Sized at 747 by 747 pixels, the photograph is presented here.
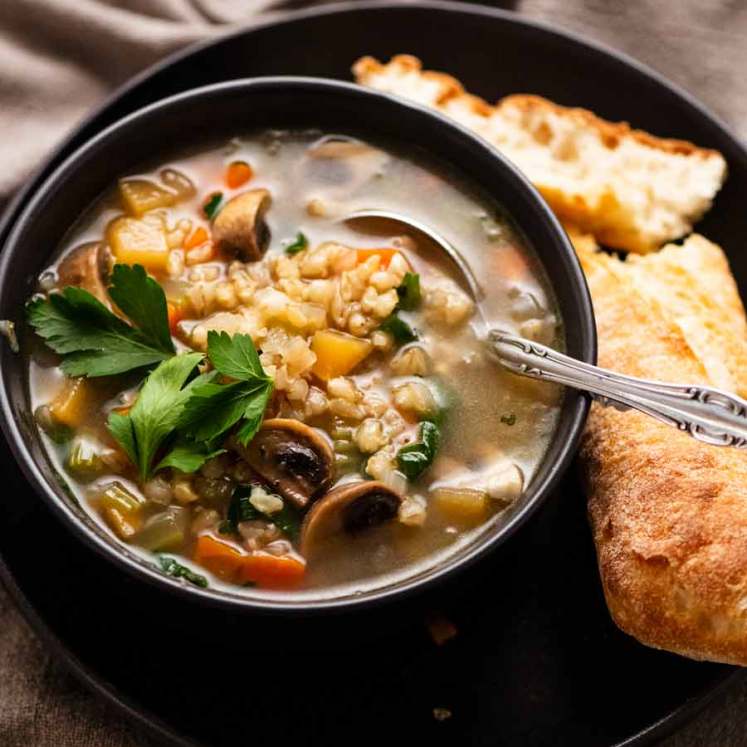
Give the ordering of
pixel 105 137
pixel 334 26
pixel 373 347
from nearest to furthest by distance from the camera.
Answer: pixel 373 347 → pixel 105 137 → pixel 334 26

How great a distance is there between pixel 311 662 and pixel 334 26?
2.29m

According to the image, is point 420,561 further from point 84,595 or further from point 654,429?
point 84,595

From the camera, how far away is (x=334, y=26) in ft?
13.9

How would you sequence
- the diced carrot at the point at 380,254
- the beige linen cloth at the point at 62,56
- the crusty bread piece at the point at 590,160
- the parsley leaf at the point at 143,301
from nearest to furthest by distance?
the parsley leaf at the point at 143,301, the diced carrot at the point at 380,254, the crusty bread piece at the point at 590,160, the beige linen cloth at the point at 62,56

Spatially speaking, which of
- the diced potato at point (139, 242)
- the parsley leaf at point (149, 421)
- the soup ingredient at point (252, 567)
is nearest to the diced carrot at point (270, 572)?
the soup ingredient at point (252, 567)

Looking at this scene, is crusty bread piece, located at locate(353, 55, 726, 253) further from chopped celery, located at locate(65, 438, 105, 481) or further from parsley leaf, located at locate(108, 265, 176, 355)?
chopped celery, located at locate(65, 438, 105, 481)

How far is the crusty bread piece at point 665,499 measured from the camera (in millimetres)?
3014

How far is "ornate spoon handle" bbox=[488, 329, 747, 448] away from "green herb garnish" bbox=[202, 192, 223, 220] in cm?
100

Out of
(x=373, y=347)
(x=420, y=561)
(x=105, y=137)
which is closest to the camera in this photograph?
(x=420, y=561)

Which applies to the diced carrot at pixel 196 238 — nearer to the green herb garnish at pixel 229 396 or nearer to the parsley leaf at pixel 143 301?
the parsley leaf at pixel 143 301

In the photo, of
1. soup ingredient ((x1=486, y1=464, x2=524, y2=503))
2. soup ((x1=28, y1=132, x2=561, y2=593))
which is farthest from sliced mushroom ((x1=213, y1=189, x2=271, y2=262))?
soup ingredient ((x1=486, y1=464, x2=524, y2=503))

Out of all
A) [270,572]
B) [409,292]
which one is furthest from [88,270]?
[270,572]

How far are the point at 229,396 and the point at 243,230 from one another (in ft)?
2.01

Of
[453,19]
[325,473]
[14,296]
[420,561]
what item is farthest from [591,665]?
[453,19]
